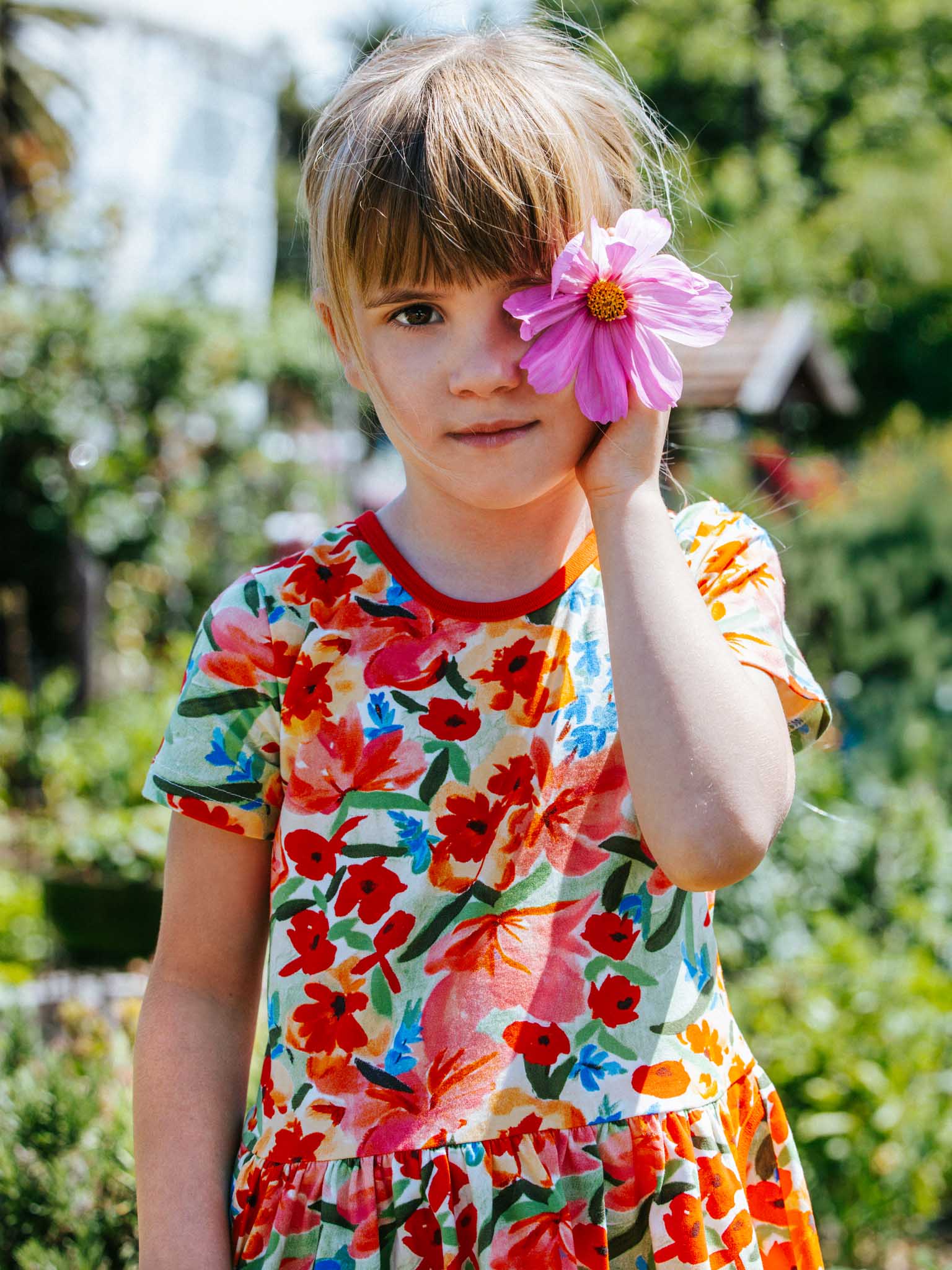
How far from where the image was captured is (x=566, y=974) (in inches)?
43.1

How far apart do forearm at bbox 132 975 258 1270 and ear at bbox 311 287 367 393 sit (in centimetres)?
59

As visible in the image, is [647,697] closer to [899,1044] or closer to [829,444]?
[899,1044]

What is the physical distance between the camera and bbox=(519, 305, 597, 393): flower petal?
102 cm

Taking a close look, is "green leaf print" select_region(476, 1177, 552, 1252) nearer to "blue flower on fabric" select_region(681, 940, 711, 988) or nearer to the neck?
"blue flower on fabric" select_region(681, 940, 711, 988)

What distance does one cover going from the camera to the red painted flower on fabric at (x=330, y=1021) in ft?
3.60

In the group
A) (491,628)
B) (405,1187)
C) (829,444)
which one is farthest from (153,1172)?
(829,444)

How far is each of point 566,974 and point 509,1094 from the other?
112 mm

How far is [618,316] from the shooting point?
106 cm

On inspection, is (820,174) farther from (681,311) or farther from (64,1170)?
(681,311)

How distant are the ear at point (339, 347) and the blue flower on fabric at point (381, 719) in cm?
30

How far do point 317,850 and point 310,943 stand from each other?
0.08 metres

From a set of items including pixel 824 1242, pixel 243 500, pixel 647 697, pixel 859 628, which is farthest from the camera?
pixel 243 500

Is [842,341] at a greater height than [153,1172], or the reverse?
[153,1172]

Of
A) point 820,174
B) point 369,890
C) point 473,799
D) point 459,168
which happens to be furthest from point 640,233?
point 820,174
